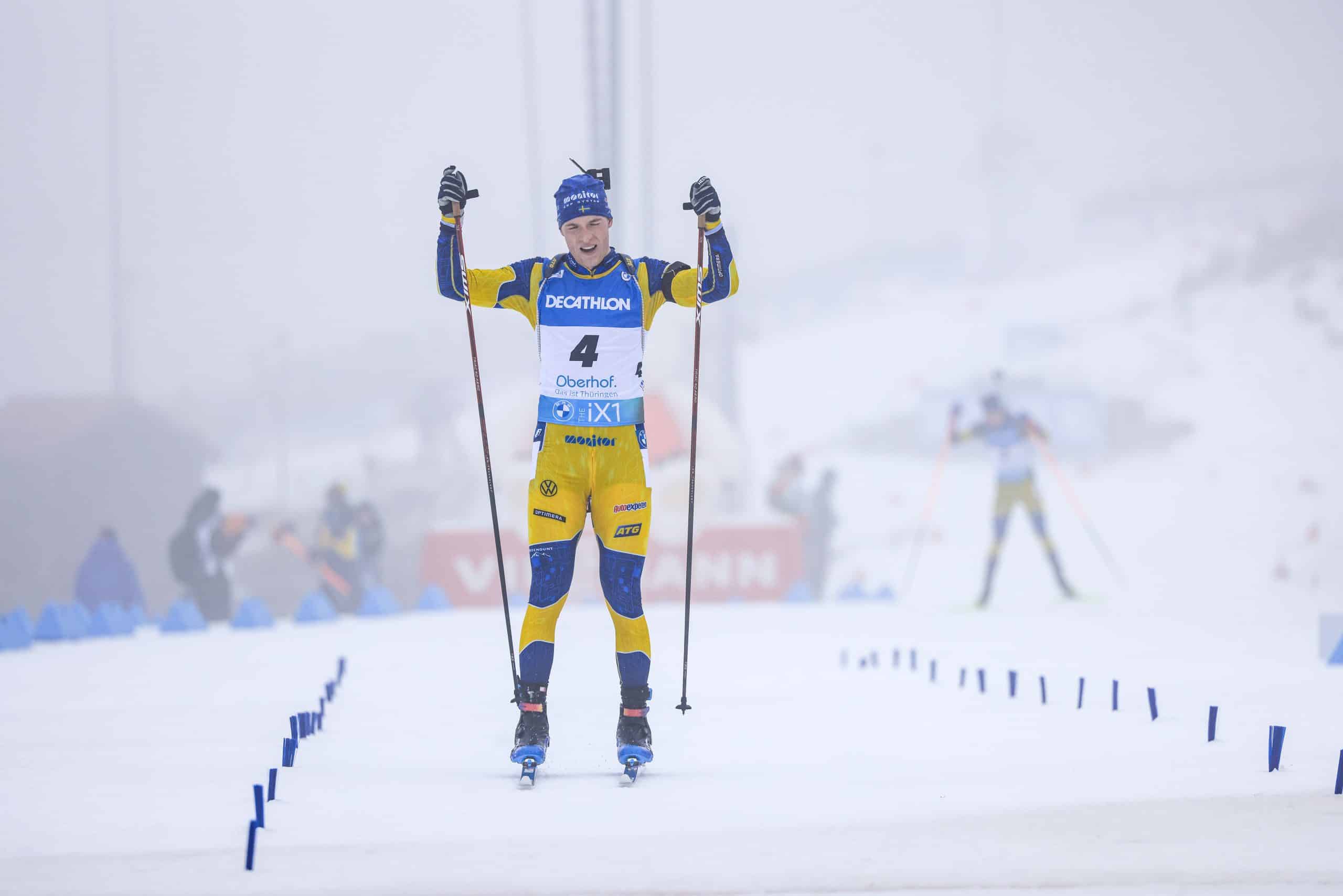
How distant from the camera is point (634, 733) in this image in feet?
10.1

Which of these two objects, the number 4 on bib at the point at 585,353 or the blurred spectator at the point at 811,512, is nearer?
the number 4 on bib at the point at 585,353

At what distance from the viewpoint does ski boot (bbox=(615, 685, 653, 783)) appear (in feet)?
9.73

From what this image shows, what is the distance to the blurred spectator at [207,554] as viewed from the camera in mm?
11445

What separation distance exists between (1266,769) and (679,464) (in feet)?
38.9

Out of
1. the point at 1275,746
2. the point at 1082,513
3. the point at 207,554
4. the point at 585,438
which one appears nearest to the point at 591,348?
the point at 585,438

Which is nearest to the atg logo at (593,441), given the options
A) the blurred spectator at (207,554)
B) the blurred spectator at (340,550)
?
the blurred spectator at (207,554)

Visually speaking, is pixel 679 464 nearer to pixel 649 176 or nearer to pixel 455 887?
pixel 649 176

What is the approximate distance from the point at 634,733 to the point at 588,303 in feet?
3.75

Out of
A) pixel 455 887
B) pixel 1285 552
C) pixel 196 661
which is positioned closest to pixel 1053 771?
pixel 455 887

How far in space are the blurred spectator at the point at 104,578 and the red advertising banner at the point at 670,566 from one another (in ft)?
13.0

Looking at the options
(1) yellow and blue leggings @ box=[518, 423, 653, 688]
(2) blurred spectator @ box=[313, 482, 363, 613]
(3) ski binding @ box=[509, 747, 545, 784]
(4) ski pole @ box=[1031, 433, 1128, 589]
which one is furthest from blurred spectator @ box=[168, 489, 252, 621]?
(4) ski pole @ box=[1031, 433, 1128, 589]

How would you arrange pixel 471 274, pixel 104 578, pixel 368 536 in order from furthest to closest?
pixel 368 536
pixel 104 578
pixel 471 274

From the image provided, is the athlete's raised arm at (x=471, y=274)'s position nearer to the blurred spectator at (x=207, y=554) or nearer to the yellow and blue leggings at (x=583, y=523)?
the yellow and blue leggings at (x=583, y=523)

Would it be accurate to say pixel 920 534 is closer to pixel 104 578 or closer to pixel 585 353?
pixel 104 578
